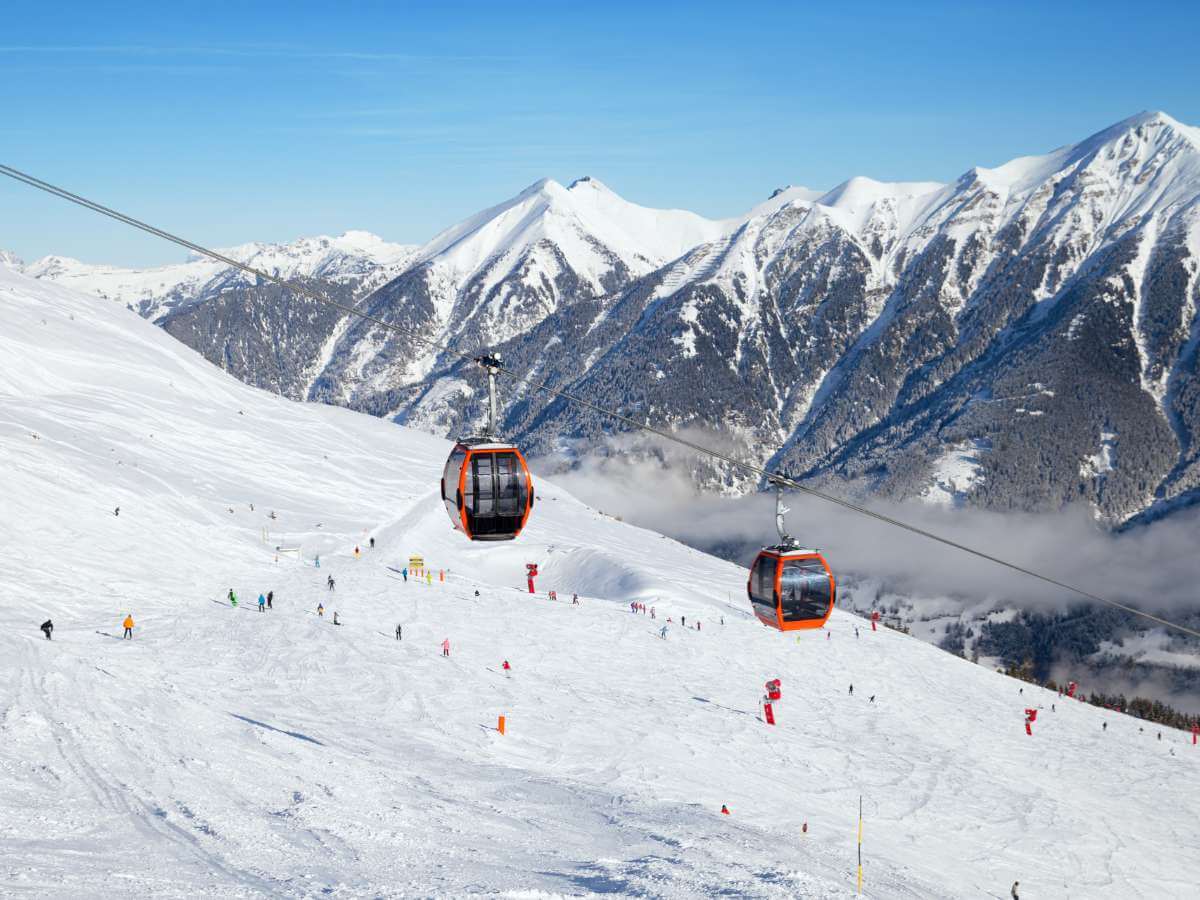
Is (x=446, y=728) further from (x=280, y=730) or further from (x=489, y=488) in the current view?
(x=489, y=488)

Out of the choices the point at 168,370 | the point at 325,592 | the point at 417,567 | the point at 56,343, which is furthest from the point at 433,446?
the point at 325,592

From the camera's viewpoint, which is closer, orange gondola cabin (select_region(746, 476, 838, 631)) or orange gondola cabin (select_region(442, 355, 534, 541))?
orange gondola cabin (select_region(442, 355, 534, 541))

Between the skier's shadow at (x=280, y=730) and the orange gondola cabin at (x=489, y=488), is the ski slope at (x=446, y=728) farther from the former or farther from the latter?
the orange gondola cabin at (x=489, y=488)

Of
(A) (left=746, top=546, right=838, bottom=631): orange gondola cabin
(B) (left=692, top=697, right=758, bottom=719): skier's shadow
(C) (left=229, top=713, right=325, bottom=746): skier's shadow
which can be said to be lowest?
(B) (left=692, top=697, right=758, bottom=719): skier's shadow

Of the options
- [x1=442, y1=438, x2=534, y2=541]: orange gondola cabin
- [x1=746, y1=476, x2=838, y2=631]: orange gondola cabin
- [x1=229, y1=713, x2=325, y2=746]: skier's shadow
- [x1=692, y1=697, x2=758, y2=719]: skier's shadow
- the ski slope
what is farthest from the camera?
[x1=692, y1=697, x2=758, y2=719]: skier's shadow

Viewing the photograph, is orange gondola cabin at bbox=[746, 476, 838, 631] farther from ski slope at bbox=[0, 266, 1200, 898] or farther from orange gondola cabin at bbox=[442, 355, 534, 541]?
orange gondola cabin at bbox=[442, 355, 534, 541]

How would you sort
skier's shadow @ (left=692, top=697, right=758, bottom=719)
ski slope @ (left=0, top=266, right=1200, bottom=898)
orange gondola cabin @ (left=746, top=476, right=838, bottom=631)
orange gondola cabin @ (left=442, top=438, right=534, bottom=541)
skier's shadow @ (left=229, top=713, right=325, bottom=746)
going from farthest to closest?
skier's shadow @ (left=692, top=697, right=758, bottom=719), skier's shadow @ (left=229, top=713, right=325, bottom=746), orange gondola cabin @ (left=746, top=476, right=838, bottom=631), ski slope @ (left=0, top=266, right=1200, bottom=898), orange gondola cabin @ (left=442, top=438, right=534, bottom=541)

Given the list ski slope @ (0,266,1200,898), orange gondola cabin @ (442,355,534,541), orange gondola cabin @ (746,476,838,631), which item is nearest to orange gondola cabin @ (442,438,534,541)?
orange gondola cabin @ (442,355,534,541)

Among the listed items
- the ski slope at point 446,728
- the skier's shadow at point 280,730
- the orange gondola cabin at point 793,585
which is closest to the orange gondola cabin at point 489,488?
the orange gondola cabin at point 793,585

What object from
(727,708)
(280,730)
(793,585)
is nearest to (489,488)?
(793,585)
